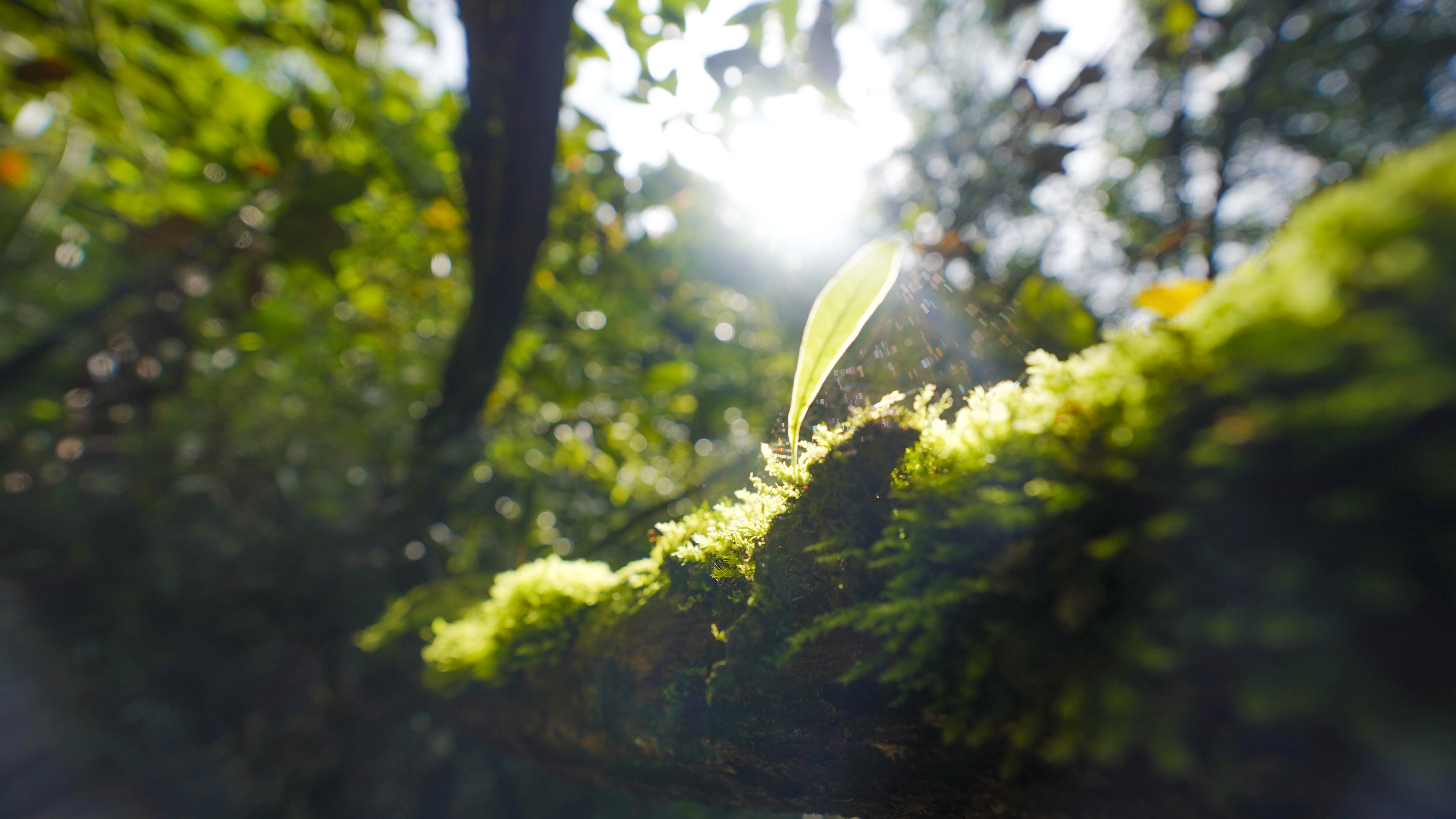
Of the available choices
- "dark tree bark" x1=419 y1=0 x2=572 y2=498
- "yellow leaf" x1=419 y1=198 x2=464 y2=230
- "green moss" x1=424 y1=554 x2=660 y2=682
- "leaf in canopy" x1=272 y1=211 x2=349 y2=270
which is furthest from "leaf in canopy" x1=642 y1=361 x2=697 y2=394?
"yellow leaf" x1=419 y1=198 x2=464 y2=230

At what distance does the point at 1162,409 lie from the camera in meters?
0.31

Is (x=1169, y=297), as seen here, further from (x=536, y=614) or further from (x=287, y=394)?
(x=287, y=394)

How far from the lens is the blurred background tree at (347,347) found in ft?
4.68

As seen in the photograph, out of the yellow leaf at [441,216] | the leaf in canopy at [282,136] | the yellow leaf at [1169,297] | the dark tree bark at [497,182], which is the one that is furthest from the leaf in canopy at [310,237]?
the yellow leaf at [1169,297]

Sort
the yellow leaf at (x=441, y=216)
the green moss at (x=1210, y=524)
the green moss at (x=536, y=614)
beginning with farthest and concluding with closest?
1. the yellow leaf at (x=441, y=216)
2. the green moss at (x=536, y=614)
3. the green moss at (x=1210, y=524)

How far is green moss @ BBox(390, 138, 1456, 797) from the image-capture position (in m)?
0.23

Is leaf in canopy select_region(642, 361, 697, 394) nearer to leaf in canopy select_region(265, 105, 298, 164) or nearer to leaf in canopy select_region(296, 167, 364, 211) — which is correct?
leaf in canopy select_region(296, 167, 364, 211)

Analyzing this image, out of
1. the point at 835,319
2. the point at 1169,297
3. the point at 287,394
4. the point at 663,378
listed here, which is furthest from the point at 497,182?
the point at 287,394

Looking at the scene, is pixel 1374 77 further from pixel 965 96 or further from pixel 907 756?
pixel 907 756

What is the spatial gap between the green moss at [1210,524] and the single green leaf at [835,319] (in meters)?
0.12

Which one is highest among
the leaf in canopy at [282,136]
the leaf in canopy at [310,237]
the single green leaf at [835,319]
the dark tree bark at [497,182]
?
the dark tree bark at [497,182]

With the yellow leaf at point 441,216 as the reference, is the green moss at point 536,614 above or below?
below

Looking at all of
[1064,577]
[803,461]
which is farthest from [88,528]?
[1064,577]

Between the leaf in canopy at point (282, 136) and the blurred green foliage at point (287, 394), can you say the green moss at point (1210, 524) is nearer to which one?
the blurred green foliage at point (287, 394)
